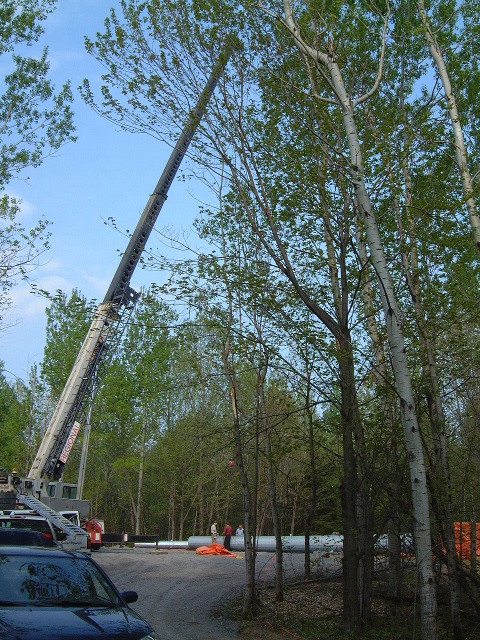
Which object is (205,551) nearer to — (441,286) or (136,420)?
(136,420)

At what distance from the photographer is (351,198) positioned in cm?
1134

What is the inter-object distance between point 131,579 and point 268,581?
145 inches

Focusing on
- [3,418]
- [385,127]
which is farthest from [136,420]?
[385,127]

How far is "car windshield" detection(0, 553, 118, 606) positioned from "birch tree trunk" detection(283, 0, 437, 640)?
376cm

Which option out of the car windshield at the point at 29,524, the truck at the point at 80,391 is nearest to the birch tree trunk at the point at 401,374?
the truck at the point at 80,391

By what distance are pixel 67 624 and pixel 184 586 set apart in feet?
43.9

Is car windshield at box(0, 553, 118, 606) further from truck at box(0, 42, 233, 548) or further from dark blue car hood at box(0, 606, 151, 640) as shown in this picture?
truck at box(0, 42, 233, 548)

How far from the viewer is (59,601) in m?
6.00

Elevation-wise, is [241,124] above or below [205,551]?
above

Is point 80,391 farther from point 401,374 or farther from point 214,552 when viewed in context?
point 401,374

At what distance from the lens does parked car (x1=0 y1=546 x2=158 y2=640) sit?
5.15m

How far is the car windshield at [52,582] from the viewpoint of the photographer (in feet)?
19.7

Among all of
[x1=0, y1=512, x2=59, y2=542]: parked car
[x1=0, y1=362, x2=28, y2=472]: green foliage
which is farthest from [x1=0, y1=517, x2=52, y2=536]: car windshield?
[x1=0, y1=362, x2=28, y2=472]: green foliage

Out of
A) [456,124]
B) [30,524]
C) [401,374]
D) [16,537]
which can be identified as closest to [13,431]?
[30,524]
